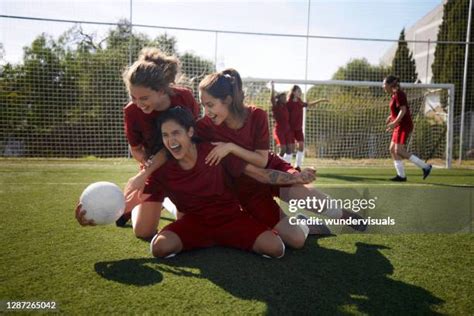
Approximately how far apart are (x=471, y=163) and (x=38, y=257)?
1384 cm

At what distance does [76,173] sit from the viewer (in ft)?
24.2

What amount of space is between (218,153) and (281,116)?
6.14 meters

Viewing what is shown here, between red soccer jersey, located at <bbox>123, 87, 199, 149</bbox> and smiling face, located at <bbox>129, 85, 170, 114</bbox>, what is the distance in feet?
0.23

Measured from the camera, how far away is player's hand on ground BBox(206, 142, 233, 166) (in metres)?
2.76

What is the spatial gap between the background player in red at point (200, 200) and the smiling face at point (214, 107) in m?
0.16

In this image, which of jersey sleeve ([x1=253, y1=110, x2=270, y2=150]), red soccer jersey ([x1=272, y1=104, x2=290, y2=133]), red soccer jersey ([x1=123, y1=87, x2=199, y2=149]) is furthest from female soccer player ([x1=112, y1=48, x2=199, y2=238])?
red soccer jersey ([x1=272, y1=104, x2=290, y2=133])

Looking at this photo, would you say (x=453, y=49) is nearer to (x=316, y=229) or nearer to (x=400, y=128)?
(x=400, y=128)

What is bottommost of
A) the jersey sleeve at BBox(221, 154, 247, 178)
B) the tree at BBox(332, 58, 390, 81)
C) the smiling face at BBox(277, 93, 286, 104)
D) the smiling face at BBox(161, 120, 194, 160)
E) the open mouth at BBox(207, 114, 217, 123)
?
the jersey sleeve at BBox(221, 154, 247, 178)

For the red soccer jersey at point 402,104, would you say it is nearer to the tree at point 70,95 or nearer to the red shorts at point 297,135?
the red shorts at point 297,135

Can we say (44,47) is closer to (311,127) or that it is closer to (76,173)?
(76,173)

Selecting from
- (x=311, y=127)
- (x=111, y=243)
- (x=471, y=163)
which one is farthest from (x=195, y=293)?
(x=471, y=163)

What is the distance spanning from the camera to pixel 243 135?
3096mm

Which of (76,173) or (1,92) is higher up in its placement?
(1,92)

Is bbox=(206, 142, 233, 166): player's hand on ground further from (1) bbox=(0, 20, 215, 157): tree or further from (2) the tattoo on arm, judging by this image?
(1) bbox=(0, 20, 215, 157): tree
